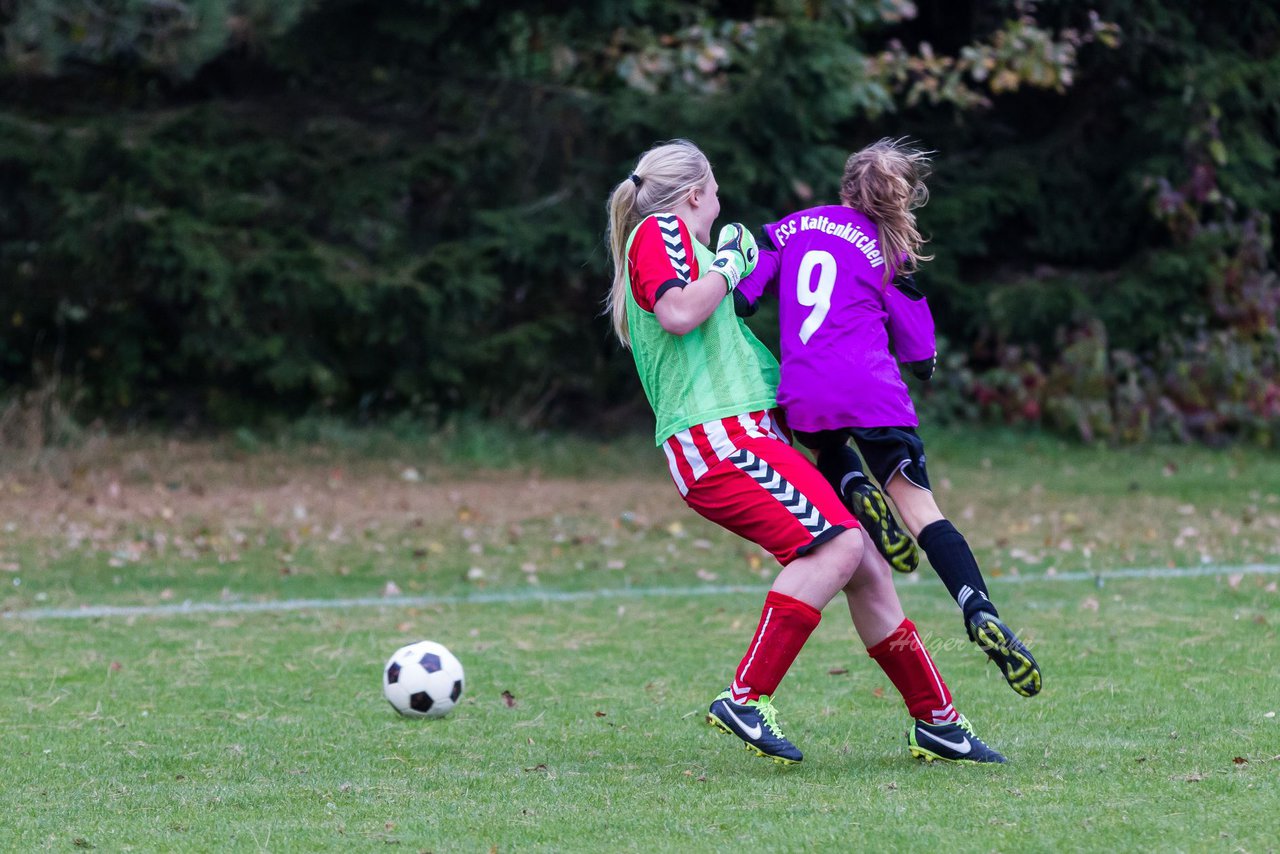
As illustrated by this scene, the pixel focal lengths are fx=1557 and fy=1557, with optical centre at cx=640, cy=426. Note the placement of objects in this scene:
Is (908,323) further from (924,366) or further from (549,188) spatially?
(549,188)

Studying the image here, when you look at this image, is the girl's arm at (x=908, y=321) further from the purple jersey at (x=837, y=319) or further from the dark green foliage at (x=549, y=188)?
the dark green foliage at (x=549, y=188)

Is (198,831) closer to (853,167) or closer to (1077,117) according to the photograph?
(853,167)

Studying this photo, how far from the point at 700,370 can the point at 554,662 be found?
262cm

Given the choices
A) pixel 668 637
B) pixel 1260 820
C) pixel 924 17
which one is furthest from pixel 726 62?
Answer: pixel 1260 820

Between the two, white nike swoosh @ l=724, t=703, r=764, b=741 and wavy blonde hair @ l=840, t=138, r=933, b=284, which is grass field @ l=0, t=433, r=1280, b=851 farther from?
wavy blonde hair @ l=840, t=138, r=933, b=284

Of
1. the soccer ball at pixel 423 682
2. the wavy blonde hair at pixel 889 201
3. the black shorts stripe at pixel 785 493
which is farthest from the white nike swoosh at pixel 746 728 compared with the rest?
the soccer ball at pixel 423 682

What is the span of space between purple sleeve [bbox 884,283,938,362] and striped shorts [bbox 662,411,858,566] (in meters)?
0.50

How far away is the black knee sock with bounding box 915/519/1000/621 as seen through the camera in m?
4.38

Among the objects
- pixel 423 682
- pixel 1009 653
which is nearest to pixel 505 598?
pixel 423 682

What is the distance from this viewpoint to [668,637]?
738 cm

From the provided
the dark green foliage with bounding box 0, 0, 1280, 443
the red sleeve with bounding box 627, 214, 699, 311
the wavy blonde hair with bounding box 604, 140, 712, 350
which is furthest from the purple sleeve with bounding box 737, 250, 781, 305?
the dark green foliage with bounding box 0, 0, 1280, 443

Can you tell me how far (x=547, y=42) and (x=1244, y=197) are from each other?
7125 mm

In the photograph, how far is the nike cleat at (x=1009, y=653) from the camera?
13.8 ft

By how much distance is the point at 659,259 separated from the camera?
173 inches
